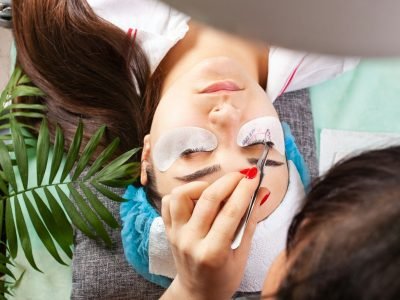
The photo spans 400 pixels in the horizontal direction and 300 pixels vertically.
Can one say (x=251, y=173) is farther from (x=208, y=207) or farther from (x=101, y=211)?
(x=101, y=211)

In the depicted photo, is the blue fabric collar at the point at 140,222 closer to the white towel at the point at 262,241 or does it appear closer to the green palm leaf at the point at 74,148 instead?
the white towel at the point at 262,241

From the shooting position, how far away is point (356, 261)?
0.43 m

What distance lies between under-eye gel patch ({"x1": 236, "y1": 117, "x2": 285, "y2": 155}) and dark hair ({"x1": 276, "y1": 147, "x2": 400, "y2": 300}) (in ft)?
1.13

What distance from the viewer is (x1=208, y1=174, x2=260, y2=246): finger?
67cm

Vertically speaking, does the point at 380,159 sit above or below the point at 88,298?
above

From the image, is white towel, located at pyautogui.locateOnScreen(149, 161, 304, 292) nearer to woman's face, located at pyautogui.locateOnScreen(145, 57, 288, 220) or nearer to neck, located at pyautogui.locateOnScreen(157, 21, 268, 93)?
woman's face, located at pyautogui.locateOnScreen(145, 57, 288, 220)

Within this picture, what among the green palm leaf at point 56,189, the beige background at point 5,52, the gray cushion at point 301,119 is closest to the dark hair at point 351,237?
the green palm leaf at point 56,189

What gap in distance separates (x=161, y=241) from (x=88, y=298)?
0.26 meters

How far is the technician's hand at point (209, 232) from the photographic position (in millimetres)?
670

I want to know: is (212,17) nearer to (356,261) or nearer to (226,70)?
(356,261)

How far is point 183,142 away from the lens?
0.89 meters

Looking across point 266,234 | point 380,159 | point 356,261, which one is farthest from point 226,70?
point 356,261

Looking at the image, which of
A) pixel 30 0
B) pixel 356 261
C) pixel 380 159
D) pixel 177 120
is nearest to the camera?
pixel 356 261

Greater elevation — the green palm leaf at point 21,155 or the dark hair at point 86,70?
the dark hair at point 86,70
